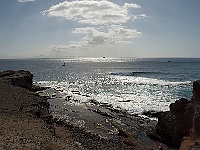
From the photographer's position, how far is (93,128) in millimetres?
33500

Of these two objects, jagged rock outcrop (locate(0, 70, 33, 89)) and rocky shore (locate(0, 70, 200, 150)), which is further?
jagged rock outcrop (locate(0, 70, 33, 89))

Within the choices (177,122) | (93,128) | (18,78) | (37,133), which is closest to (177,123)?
(177,122)

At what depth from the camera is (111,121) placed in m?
37.1

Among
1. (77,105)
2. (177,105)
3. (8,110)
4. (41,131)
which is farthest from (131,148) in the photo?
(77,105)

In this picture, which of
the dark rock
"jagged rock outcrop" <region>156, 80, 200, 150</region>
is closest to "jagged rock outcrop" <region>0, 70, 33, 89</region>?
the dark rock

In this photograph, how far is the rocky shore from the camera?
17.7m

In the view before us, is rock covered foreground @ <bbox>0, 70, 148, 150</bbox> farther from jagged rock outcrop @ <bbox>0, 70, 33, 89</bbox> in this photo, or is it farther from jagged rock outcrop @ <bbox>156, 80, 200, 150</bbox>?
jagged rock outcrop @ <bbox>0, 70, 33, 89</bbox>

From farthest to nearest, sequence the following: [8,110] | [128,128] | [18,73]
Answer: [18,73]
[128,128]
[8,110]

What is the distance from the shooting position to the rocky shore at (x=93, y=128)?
17.7 m

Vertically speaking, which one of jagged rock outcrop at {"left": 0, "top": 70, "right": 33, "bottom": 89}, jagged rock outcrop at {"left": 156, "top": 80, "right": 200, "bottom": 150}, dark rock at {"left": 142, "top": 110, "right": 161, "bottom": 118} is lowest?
dark rock at {"left": 142, "top": 110, "right": 161, "bottom": 118}

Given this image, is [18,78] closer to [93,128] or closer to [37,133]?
[93,128]

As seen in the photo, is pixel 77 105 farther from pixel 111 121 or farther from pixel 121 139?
pixel 121 139

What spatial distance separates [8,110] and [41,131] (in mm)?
7465

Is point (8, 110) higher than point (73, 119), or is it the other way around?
point (8, 110)
